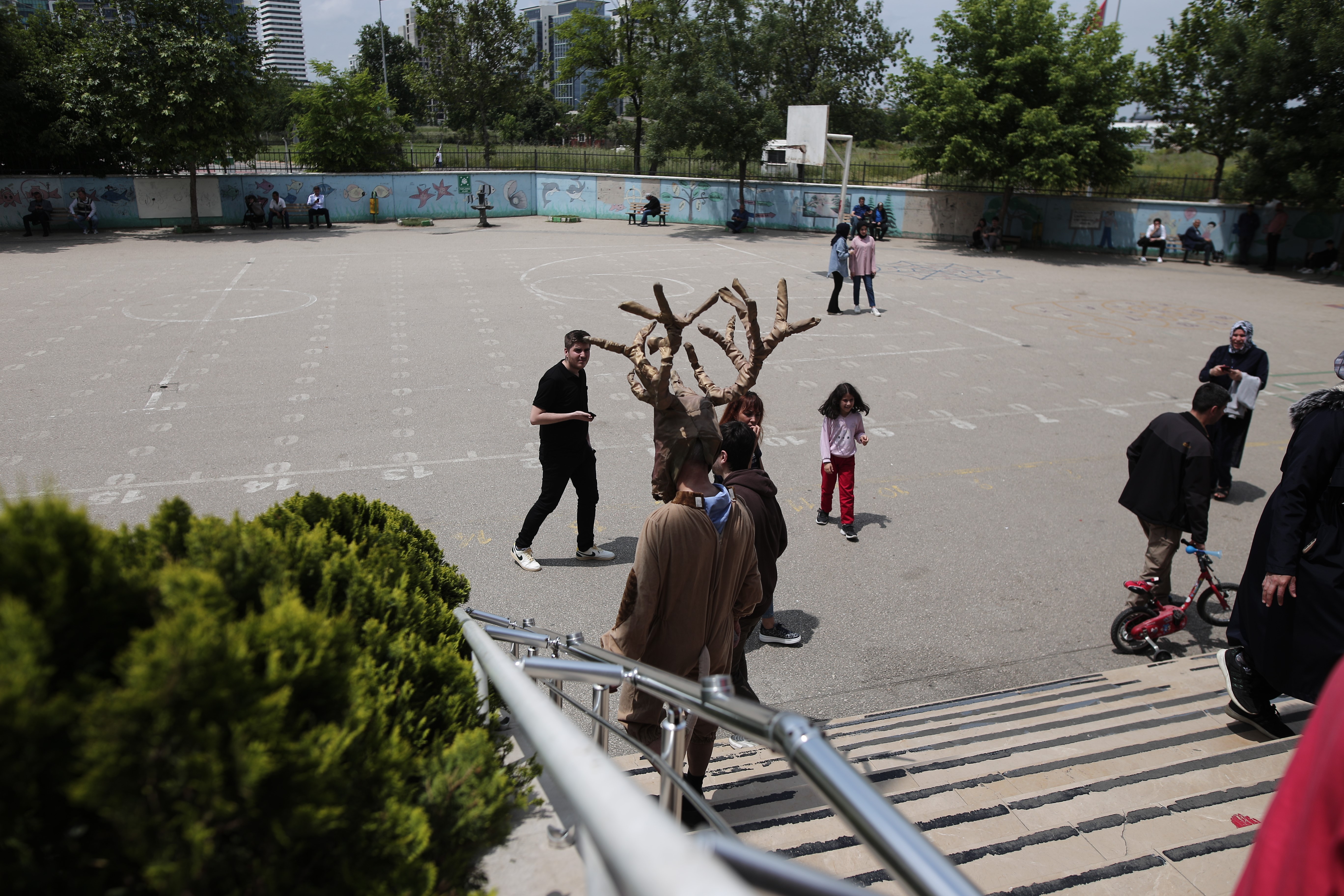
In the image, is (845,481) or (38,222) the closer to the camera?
(845,481)

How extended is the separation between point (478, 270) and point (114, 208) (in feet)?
52.3

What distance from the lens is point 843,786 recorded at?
4.50 feet

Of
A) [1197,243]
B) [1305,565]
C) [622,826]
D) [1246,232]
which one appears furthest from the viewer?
[1197,243]

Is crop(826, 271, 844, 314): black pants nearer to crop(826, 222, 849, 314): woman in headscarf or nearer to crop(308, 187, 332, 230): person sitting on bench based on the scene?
crop(826, 222, 849, 314): woman in headscarf

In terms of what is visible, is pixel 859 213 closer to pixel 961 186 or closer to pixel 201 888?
pixel 961 186

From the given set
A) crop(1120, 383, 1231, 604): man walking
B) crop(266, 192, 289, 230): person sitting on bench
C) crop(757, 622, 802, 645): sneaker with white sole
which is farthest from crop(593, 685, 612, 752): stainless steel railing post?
crop(266, 192, 289, 230): person sitting on bench

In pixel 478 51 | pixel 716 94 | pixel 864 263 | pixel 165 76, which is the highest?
pixel 478 51

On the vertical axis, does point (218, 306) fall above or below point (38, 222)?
below

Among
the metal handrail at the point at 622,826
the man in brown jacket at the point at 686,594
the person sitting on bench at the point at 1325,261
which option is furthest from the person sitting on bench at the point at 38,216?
the person sitting on bench at the point at 1325,261

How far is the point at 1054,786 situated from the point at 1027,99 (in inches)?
1055

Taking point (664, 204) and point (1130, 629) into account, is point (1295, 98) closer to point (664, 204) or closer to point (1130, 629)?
point (664, 204)

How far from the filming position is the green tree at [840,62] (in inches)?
1890

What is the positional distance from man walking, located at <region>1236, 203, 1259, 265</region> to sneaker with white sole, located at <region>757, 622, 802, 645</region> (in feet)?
85.8

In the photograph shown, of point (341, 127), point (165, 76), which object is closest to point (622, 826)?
point (165, 76)
